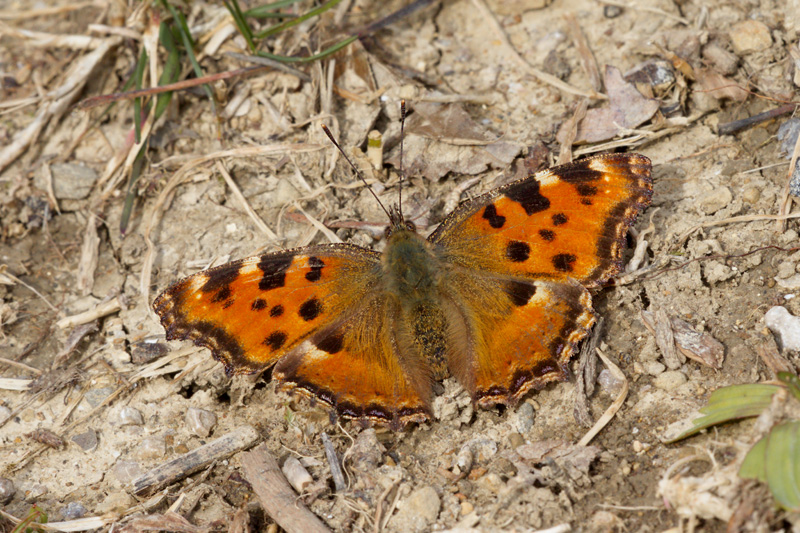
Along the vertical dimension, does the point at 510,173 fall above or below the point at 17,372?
above

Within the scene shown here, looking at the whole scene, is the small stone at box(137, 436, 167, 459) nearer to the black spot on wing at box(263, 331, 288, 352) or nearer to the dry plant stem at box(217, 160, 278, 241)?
the black spot on wing at box(263, 331, 288, 352)

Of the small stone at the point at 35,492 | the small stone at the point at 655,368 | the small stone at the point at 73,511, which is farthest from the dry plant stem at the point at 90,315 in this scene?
the small stone at the point at 655,368

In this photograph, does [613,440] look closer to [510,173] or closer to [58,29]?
[510,173]

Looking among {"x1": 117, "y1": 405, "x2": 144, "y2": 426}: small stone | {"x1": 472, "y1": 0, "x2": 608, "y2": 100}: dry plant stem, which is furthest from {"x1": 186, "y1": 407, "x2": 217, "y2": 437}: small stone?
{"x1": 472, "y1": 0, "x2": 608, "y2": 100}: dry plant stem

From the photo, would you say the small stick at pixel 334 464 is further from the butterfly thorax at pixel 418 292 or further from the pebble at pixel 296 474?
the butterfly thorax at pixel 418 292

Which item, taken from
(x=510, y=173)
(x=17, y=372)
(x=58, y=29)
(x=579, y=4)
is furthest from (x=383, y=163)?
(x=58, y=29)

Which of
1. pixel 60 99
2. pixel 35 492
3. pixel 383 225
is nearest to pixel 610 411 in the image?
pixel 383 225
